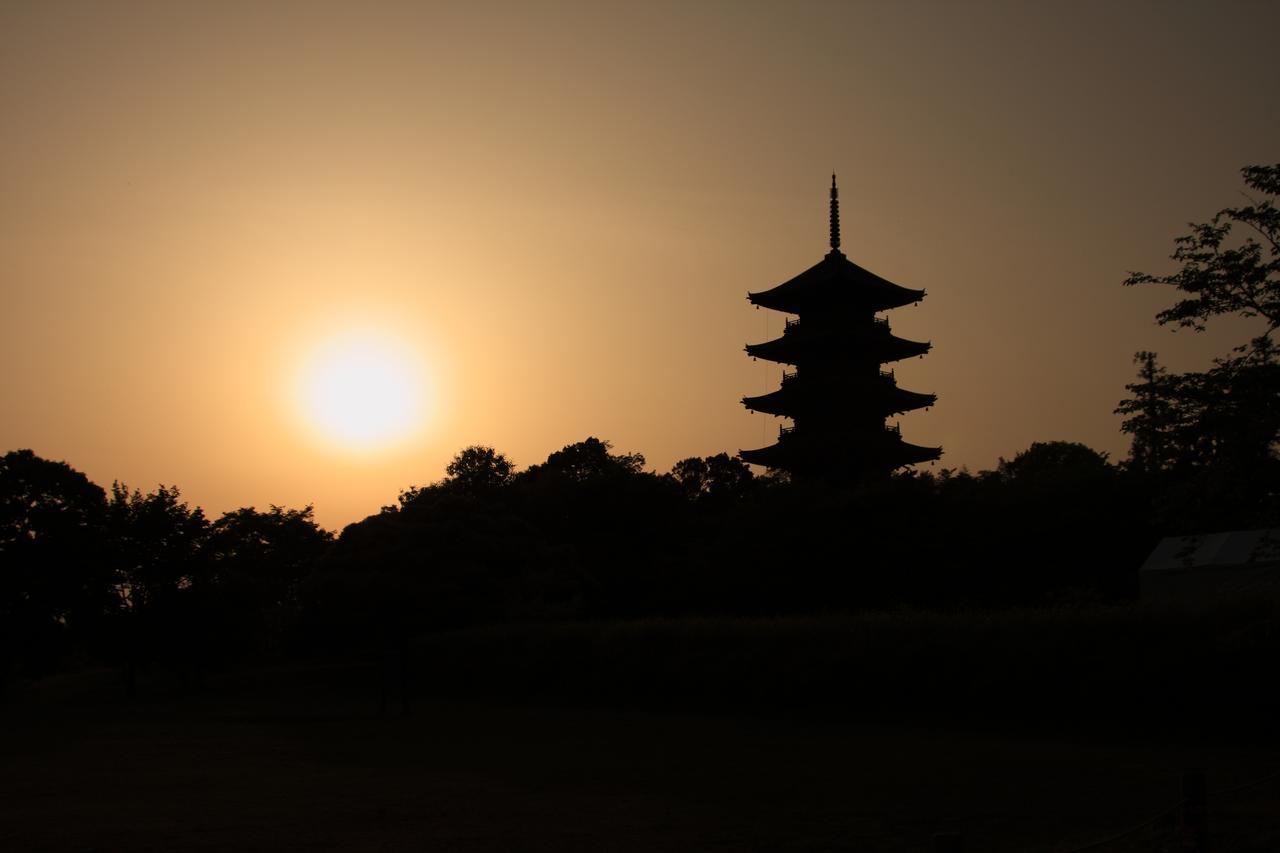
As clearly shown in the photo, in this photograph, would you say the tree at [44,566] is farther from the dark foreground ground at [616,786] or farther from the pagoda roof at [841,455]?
the pagoda roof at [841,455]

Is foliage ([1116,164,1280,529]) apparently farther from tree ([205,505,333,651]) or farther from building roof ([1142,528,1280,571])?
tree ([205,505,333,651])

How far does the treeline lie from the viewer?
36.5 metres

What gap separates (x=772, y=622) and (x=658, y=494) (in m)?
26.7

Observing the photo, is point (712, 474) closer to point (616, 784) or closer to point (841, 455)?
point (841, 455)

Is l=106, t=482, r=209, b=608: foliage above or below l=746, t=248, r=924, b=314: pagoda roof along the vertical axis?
below

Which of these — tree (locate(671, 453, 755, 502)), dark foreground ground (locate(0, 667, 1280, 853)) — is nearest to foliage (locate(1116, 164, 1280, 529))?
dark foreground ground (locate(0, 667, 1280, 853))

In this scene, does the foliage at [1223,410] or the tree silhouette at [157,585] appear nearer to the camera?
the foliage at [1223,410]

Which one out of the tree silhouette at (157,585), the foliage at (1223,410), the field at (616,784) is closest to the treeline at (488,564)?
the tree silhouette at (157,585)

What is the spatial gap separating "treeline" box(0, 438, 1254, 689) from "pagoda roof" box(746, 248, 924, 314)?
9.52m

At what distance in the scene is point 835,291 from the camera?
5394 centimetres

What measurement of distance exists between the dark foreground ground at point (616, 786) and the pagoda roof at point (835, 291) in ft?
90.8

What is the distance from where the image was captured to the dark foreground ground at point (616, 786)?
13727 millimetres

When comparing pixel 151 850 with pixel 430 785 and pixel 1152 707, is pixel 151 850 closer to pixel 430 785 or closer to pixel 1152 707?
pixel 430 785

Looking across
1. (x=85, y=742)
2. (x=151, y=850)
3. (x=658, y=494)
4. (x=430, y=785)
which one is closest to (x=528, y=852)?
(x=151, y=850)
